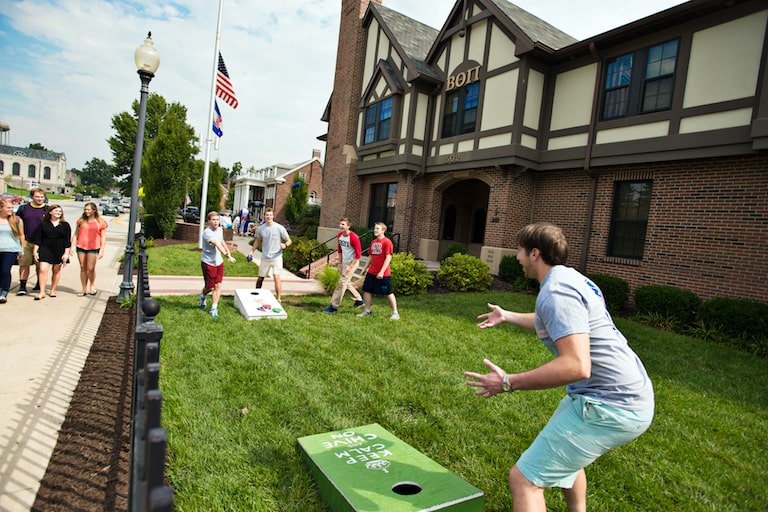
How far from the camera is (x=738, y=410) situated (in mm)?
4906

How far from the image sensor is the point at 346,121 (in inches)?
789

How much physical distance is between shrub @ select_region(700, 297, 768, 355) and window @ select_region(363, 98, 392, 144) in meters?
12.2

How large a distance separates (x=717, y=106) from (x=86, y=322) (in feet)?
41.8

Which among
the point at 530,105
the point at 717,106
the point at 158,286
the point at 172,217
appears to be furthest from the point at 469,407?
the point at 172,217

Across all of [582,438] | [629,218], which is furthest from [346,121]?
[582,438]

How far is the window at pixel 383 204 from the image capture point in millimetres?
18094

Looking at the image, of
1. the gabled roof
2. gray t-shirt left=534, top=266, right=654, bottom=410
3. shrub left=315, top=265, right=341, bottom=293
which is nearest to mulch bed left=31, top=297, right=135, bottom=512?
gray t-shirt left=534, top=266, right=654, bottom=410

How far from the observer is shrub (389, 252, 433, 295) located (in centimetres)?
1113

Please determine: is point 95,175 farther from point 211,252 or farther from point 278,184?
point 211,252

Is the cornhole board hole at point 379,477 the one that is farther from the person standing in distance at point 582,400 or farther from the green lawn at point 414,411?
the person standing in distance at point 582,400

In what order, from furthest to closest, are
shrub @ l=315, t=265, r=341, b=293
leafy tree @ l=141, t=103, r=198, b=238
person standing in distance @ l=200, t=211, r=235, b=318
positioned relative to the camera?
leafy tree @ l=141, t=103, r=198, b=238
shrub @ l=315, t=265, r=341, b=293
person standing in distance @ l=200, t=211, r=235, b=318

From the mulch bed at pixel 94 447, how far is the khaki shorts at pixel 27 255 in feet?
13.6

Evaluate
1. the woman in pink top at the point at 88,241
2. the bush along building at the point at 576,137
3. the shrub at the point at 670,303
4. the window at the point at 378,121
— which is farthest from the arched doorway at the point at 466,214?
the woman in pink top at the point at 88,241

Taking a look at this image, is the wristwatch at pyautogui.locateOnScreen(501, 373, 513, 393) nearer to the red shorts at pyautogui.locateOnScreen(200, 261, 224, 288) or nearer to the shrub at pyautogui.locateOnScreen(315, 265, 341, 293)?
the red shorts at pyautogui.locateOnScreen(200, 261, 224, 288)
